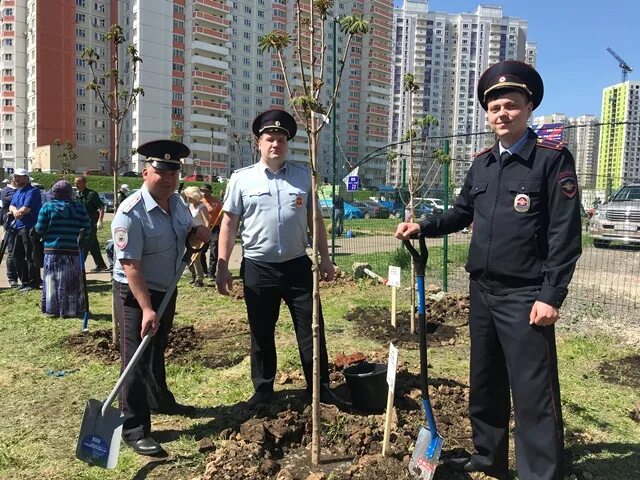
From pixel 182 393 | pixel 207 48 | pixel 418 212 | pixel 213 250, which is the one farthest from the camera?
pixel 207 48

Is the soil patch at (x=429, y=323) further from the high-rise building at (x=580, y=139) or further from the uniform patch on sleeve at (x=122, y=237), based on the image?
the uniform patch on sleeve at (x=122, y=237)

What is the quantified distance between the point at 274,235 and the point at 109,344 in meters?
2.69

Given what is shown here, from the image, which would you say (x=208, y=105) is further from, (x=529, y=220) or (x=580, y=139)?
(x=529, y=220)

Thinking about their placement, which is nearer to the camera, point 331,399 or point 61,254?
point 331,399

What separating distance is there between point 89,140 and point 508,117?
75.9 meters

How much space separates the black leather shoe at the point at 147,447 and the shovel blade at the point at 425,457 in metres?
1.50

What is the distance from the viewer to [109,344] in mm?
5141

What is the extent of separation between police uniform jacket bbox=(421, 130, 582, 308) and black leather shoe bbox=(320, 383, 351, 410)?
4.53 ft

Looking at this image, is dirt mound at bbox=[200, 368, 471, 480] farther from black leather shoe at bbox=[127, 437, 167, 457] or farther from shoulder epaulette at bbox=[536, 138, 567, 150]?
shoulder epaulette at bbox=[536, 138, 567, 150]

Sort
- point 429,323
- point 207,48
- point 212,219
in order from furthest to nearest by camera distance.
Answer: point 207,48 → point 212,219 → point 429,323

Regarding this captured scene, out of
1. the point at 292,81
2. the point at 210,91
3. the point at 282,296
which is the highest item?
the point at 292,81

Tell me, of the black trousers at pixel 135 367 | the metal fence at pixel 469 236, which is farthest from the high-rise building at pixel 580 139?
the black trousers at pixel 135 367

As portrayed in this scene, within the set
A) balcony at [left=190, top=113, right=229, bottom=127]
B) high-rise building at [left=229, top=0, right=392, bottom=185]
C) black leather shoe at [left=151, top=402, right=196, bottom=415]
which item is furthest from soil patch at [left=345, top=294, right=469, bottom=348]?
balcony at [left=190, top=113, right=229, bottom=127]

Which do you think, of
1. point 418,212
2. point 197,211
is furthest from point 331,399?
point 418,212
